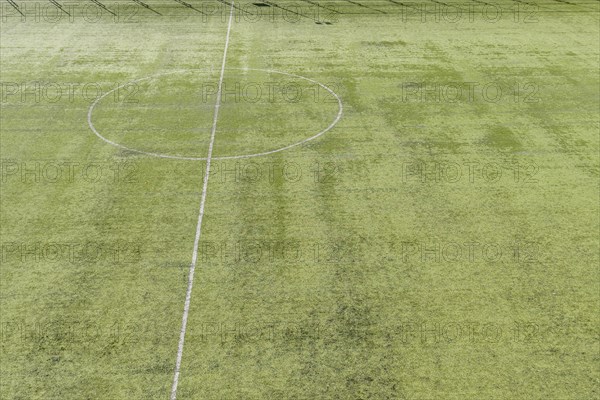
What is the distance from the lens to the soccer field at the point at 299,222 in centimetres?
1259

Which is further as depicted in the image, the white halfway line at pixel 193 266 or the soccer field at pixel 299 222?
the soccer field at pixel 299 222

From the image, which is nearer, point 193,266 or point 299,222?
point 193,266

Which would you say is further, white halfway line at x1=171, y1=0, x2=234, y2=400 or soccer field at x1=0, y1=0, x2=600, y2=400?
soccer field at x1=0, y1=0, x2=600, y2=400

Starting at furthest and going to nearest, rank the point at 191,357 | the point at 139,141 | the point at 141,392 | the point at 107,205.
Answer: the point at 139,141 < the point at 107,205 < the point at 191,357 < the point at 141,392

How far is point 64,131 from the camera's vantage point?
73.8 ft

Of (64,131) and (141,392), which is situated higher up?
(64,131)

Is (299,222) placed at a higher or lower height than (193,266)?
higher

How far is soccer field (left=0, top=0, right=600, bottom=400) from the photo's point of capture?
1259 cm

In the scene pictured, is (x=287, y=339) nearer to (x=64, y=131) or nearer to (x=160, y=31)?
(x=64, y=131)

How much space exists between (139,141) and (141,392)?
463 inches

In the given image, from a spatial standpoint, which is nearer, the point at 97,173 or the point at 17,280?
the point at 17,280

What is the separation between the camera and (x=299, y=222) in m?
17.2

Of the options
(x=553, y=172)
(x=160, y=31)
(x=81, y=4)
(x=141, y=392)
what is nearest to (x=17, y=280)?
(x=141, y=392)

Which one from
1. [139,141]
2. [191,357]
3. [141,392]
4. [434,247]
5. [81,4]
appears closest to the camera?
[141,392]
